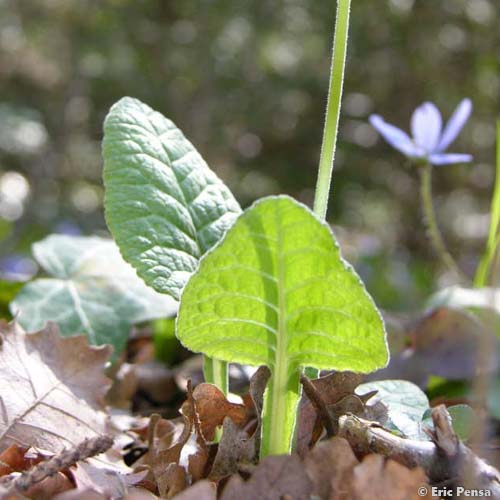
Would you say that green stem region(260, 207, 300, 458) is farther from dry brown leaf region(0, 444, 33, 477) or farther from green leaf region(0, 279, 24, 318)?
green leaf region(0, 279, 24, 318)

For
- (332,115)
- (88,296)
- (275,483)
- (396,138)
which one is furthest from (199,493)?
(396,138)

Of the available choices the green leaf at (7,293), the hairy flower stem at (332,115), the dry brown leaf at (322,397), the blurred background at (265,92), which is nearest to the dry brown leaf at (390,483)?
the dry brown leaf at (322,397)

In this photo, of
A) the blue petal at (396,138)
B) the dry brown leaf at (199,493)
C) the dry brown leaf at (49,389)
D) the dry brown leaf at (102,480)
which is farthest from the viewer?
the blue petal at (396,138)

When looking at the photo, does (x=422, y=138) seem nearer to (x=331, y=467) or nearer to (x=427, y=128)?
(x=427, y=128)

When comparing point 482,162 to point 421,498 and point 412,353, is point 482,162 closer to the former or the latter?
point 412,353

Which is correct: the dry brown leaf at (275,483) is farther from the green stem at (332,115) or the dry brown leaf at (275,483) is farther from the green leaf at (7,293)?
the green leaf at (7,293)

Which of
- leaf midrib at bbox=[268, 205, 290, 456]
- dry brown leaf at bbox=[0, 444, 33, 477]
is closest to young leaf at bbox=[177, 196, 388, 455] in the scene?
leaf midrib at bbox=[268, 205, 290, 456]
